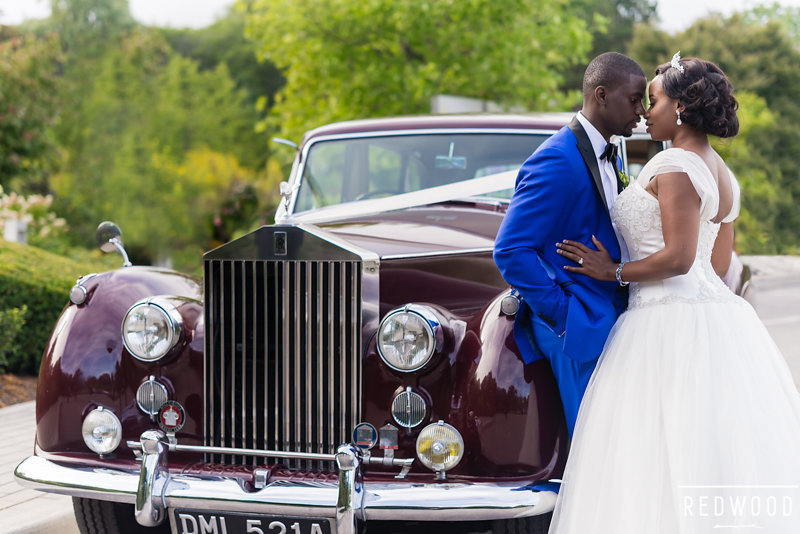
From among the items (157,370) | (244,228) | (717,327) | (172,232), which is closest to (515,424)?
(717,327)

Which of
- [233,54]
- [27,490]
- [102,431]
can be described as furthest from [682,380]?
[233,54]

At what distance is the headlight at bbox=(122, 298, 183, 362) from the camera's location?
3414mm

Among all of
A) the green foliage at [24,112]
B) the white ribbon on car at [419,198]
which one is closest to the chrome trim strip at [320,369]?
the white ribbon on car at [419,198]

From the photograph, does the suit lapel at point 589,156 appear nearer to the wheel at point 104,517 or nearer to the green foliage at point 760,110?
the wheel at point 104,517

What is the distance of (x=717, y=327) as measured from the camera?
284 cm

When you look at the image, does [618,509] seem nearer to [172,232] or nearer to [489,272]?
[489,272]

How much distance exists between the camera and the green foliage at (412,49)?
1176cm

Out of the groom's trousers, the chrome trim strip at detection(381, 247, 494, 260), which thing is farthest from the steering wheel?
the groom's trousers

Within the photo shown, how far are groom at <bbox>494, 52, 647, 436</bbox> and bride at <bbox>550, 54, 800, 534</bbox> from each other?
0.22 ft

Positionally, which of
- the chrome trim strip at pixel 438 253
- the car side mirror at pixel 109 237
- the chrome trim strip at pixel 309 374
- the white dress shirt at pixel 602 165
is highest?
the white dress shirt at pixel 602 165

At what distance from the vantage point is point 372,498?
2922 mm

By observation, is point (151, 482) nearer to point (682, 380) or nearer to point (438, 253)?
point (438, 253)

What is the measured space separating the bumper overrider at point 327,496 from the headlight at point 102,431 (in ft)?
0.58

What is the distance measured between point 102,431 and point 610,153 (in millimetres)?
2178
